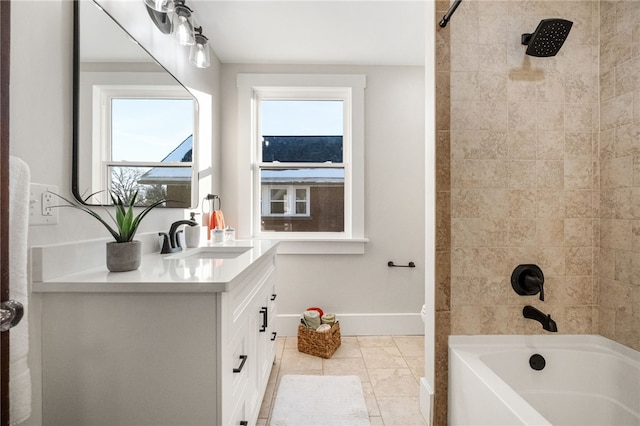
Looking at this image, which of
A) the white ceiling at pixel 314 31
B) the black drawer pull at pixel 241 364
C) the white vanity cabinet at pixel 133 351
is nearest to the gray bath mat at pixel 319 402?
the black drawer pull at pixel 241 364

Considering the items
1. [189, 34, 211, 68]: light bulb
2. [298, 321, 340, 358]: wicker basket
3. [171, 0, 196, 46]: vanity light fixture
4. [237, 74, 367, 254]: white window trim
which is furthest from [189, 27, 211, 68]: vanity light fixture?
[298, 321, 340, 358]: wicker basket

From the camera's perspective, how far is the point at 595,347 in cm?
140

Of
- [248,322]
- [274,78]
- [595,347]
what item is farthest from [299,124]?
[595,347]

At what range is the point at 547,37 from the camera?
137 cm

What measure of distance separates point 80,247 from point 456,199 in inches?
62.8

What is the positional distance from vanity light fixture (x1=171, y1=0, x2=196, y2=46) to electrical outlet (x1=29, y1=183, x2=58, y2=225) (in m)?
1.09

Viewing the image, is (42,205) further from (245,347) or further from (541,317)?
(541,317)

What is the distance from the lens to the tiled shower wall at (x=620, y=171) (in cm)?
129

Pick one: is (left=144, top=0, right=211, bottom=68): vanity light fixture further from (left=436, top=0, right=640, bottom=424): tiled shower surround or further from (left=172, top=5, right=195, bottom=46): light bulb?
(left=436, top=0, right=640, bottom=424): tiled shower surround

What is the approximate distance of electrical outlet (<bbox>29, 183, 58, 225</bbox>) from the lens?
91cm

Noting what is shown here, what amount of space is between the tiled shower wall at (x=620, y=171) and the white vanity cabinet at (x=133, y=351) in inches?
67.4

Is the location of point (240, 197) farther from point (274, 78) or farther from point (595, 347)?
point (595, 347)

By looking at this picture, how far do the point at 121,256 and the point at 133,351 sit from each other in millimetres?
344

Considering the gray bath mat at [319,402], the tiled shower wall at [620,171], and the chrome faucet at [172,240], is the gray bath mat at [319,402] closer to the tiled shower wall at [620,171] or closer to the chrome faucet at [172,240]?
the chrome faucet at [172,240]
